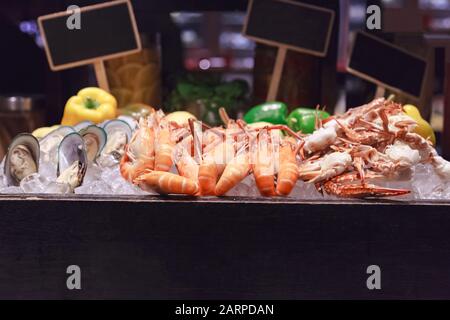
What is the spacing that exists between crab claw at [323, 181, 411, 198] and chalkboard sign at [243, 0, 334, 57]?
1454mm

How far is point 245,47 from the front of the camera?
3396 mm

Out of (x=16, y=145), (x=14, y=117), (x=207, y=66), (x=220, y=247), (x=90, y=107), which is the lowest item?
A: (x=220, y=247)

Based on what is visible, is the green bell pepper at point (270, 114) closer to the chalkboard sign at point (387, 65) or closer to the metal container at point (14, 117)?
the chalkboard sign at point (387, 65)

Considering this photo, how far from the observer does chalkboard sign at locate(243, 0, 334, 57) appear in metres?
2.97

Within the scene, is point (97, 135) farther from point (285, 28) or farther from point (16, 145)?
point (285, 28)

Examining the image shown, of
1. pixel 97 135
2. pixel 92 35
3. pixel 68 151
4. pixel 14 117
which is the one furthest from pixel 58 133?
pixel 14 117

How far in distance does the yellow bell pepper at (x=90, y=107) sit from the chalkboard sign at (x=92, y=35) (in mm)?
144

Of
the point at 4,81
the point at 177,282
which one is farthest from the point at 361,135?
the point at 4,81

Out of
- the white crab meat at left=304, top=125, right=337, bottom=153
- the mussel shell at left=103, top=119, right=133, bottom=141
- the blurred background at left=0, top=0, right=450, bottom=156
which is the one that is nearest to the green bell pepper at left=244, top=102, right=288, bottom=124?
the blurred background at left=0, top=0, right=450, bottom=156

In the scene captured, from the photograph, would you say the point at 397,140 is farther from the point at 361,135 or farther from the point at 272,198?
the point at 272,198

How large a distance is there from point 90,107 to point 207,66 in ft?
2.83

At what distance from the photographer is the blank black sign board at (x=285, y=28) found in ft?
9.74

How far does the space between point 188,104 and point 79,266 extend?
1.59 m

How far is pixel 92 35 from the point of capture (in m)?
2.82
